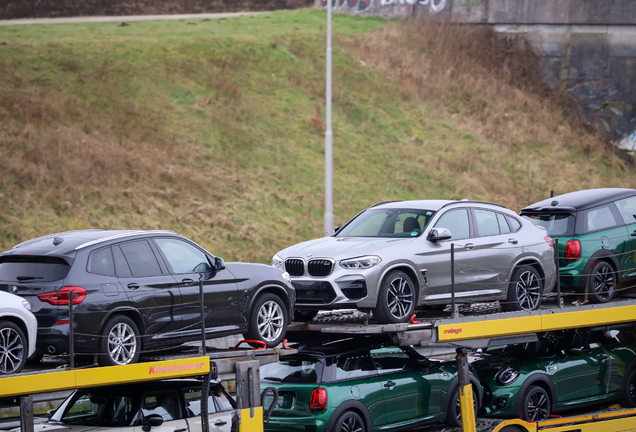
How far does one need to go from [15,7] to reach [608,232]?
28.7m

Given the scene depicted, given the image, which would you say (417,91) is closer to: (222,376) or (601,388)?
(601,388)

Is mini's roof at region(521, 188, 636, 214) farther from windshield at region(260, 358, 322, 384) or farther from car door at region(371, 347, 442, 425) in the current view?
windshield at region(260, 358, 322, 384)

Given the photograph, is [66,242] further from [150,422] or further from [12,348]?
[150,422]

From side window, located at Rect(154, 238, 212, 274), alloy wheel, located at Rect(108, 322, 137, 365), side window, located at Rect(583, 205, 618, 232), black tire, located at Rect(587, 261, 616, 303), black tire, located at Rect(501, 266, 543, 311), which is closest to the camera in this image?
alloy wheel, located at Rect(108, 322, 137, 365)

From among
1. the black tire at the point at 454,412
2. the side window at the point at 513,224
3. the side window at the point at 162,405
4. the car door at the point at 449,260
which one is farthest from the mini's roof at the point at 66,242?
the side window at the point at 513,224

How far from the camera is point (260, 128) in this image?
94.4ft

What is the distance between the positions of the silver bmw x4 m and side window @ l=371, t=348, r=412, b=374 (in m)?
0.52

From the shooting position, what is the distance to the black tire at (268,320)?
9.80 meters

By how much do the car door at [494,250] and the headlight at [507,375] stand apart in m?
1.23

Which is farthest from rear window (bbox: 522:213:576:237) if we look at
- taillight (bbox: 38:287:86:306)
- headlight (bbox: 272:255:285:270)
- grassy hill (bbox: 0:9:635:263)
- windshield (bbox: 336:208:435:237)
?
grassy hill (bbox: 0:9:635:263)

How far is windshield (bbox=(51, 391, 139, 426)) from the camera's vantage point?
27.6 ft

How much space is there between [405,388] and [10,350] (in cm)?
501

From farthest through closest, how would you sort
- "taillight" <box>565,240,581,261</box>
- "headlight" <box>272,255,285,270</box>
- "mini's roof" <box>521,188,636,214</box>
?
"mini's roof" <box>521,188,636,214</box> < "taillight" <box>565,240,581,261</box> < "headlight" <box>272,255,285,270</box>

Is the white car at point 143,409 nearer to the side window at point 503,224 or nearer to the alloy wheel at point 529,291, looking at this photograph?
the alloy wheel at point 529,291
